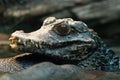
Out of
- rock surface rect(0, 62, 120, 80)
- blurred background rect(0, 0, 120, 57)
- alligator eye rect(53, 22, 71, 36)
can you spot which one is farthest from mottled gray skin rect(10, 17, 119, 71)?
blurred background rect(0, 0, 120, 57)

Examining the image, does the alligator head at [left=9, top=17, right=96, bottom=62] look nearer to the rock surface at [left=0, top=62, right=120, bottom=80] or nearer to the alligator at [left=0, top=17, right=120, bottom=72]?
the alligator at [left=0, top=17, right=120, bottom=72]

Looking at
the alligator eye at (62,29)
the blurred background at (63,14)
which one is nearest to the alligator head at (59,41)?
the alligator eye at (62,29)

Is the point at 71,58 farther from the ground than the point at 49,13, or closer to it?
closer to it

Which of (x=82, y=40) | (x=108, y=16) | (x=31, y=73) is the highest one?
(x=108, y=16)

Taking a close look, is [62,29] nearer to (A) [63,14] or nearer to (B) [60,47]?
(B) [60,47]

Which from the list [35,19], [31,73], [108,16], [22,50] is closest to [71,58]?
[22,50]

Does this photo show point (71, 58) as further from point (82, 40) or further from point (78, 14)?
point (78, 14)

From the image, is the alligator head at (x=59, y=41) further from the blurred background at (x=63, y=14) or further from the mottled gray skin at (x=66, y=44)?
the blurred background at (x=63, y=14)
